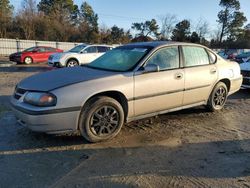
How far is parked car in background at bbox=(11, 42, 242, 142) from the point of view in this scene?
389 centimetres

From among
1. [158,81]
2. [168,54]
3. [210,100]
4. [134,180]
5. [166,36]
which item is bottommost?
[134,180]

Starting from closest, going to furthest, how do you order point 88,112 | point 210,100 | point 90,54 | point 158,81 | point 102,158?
point 102,158
point 88,112
point 158,81
point 210,100
point 90,54

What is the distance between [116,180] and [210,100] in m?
3.56

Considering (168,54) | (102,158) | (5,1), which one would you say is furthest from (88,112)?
(5,1)

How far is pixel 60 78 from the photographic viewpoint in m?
4.29

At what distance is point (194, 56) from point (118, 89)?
2117mm

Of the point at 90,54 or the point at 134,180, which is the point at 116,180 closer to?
the point at 134,180

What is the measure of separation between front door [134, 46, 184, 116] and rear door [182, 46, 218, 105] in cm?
20

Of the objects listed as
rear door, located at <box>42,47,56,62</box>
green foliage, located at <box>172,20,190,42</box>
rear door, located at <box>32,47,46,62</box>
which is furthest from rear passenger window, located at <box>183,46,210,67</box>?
green foliage, located at <box>172,20,190,42</box>

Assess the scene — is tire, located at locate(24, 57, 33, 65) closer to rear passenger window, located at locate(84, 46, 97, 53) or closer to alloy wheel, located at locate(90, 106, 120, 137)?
rear passenger window, located at locate(84, 46, 97, 53)

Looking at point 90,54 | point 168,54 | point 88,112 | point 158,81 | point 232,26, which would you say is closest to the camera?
point 88,112

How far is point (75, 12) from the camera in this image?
60.8m

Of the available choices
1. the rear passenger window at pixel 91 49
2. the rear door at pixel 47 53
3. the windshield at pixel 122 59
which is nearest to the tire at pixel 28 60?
the rear door at pixel 47 53

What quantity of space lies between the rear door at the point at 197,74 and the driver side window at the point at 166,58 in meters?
0.23
